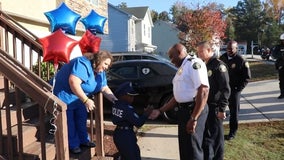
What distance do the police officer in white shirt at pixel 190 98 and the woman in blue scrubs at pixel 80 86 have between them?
32.8 inches

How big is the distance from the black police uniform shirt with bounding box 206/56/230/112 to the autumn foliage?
1208 inches

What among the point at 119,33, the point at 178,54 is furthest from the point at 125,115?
the point at 119,33

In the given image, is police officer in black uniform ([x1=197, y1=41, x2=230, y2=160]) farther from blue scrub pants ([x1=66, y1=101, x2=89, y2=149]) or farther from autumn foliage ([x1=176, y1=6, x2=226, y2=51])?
autumn foliage ([x1=176, y1=6, x2=226, y2=51])

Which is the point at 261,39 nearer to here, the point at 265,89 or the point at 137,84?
the point at 265,89

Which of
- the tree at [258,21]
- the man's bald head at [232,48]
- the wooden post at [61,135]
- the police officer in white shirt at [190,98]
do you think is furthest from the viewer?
the tree at [258,21]

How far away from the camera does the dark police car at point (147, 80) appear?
8.40 meters

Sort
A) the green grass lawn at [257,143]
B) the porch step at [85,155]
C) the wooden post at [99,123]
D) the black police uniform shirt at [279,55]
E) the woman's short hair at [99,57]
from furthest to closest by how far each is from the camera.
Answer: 1. the black police uniform shirt at [279,55]
2. the green grass lawn at [257,143]
3. the wooden post at [99,123]
4. the porch step at [85,155]
5. the woman's short hair at [99,57]

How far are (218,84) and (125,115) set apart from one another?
5.53ft

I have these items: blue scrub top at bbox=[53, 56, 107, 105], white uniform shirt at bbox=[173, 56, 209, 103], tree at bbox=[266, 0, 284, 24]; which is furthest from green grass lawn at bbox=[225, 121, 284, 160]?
tree at bbox=[266, 0, 284, 24]

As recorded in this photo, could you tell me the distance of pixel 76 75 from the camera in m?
4.11

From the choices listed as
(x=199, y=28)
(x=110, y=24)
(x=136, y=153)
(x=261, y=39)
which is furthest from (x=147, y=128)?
(x=261, y=39)

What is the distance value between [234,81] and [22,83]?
4099 millimetres

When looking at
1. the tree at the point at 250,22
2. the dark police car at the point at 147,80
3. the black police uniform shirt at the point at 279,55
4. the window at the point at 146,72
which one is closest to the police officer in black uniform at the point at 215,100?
the dark police car at the point at 147,80

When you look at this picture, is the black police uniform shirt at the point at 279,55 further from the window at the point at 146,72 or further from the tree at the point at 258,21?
the tree at the point at 258,21
